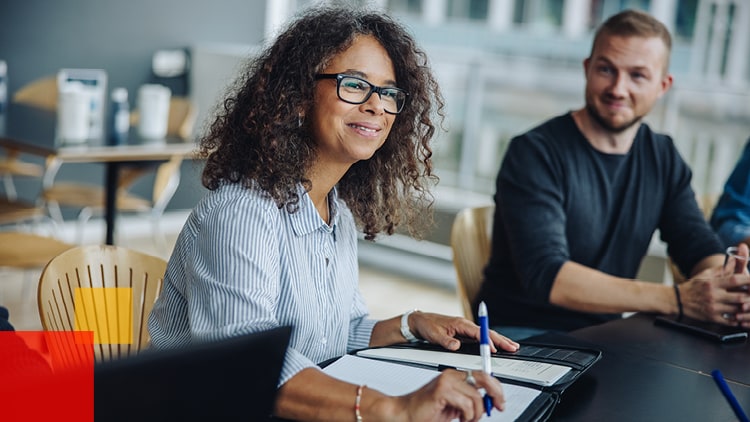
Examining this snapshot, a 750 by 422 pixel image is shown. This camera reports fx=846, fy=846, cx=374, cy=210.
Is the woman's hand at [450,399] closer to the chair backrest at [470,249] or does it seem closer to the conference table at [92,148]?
the chair backrest at [470,249]

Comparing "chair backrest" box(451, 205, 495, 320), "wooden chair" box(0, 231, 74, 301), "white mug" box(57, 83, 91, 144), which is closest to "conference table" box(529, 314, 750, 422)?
"chair backrest" box(451, 205, 495, 320)

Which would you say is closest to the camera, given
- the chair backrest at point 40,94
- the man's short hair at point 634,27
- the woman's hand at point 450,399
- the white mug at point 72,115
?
the woman's hand at point 450,399

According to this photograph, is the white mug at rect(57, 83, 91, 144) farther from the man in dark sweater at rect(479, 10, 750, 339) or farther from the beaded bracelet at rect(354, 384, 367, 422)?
the beaded bracelet at rect(354, 384, 367, 422)

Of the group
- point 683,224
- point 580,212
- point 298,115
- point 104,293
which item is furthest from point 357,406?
point 683,224

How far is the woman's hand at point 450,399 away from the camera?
1.02 metres

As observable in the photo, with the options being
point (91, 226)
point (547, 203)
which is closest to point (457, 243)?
point (547, 203)

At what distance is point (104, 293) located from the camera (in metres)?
1.66

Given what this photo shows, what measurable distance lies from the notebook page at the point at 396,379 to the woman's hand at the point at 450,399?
0.08 metres

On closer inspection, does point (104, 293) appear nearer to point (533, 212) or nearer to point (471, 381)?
point (471, 381)

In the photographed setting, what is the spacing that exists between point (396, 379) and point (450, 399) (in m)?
0.22

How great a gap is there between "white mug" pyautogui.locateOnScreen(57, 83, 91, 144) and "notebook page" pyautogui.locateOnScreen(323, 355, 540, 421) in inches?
103

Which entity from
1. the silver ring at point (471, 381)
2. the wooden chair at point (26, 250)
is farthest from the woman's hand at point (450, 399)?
the wooden chair at point (26, 250)

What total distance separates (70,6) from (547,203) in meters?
3.78

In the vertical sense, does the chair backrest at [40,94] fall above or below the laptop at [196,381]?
below
